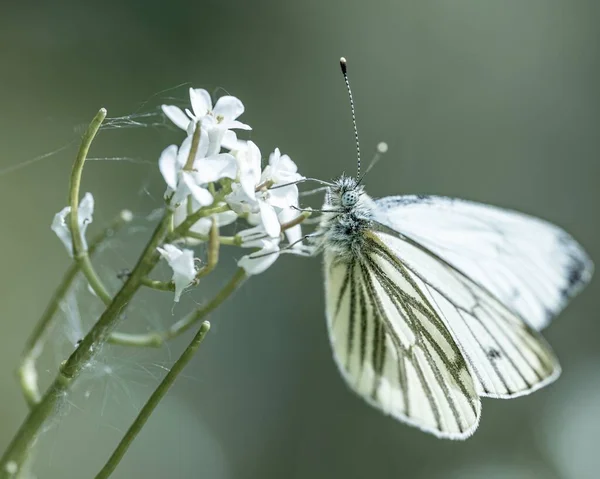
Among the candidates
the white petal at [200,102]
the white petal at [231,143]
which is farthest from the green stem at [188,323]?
the white petal at [200,102]

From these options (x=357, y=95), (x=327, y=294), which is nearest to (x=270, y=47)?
A: (x=357, y=95)

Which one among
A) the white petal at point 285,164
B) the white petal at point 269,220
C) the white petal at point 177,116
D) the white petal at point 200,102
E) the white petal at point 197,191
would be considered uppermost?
the white petal at point 200,102

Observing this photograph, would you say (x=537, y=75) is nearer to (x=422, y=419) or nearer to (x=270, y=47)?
(x=270, y=47)

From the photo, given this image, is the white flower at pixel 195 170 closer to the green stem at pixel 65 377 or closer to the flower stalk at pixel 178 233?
the flower stalk at pixel 178 233

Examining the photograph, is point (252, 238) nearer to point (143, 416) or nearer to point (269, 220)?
point (269, 220)

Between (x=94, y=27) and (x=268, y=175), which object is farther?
(x=94, y=27)

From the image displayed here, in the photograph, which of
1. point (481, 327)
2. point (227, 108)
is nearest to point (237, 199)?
point (227, 108)
